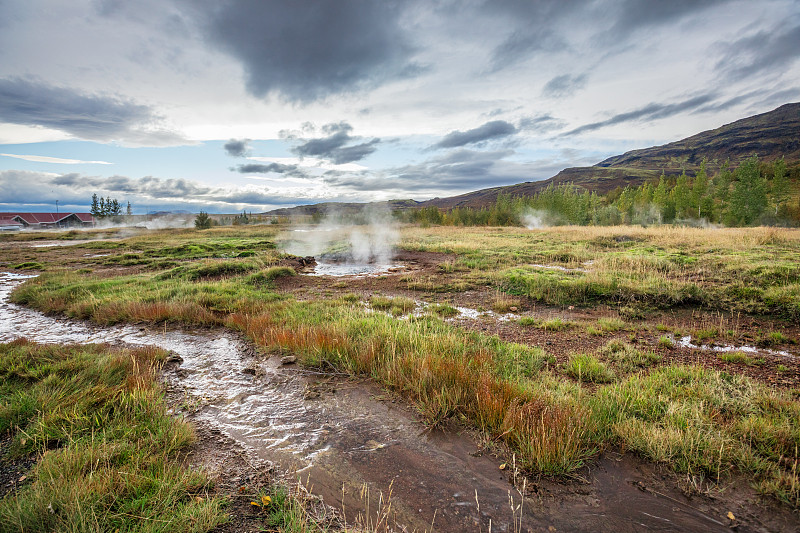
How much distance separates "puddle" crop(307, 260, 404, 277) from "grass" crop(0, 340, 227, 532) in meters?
12.6

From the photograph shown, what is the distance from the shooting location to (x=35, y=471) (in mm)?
3209

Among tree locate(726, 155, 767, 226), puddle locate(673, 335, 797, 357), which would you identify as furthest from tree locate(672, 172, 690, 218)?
puddle locate(673, 335, 797, 357)

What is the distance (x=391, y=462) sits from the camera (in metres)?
3.76

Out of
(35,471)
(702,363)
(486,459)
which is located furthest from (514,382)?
(35,471)

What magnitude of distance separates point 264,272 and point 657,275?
17264 millimetres

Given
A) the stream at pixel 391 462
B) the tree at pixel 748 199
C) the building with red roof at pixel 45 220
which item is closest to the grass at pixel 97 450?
the stream at pixel 391 462

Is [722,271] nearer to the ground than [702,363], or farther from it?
farther from it

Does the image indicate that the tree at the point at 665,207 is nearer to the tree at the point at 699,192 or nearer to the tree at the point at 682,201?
the tree at the point at 682,201

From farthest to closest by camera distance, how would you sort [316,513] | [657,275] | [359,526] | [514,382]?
1. [657,275]
2. [514,382]
3. [316,513]
4. [359,526]

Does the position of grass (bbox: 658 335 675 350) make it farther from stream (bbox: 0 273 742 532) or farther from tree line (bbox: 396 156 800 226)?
tree line (bbox: 396 156 800 226)

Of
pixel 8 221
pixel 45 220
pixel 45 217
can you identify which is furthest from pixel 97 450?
pixel 45 217

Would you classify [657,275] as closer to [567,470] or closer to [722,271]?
[722,271]

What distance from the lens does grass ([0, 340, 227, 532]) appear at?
8.86 ft

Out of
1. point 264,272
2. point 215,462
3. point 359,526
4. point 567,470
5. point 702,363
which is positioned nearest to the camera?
point 359,526
